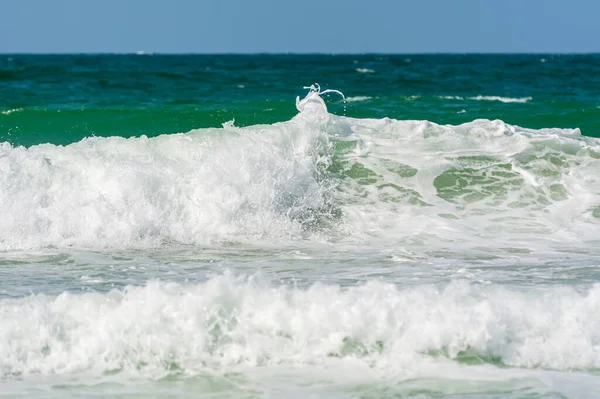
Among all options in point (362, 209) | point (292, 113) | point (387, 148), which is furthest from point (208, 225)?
point (292, 113)

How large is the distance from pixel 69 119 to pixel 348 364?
1184 centimetres

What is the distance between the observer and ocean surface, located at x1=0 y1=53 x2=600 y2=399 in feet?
16.0

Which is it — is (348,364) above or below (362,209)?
below

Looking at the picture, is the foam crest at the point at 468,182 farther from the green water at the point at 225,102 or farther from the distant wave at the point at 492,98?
the distant wave at the point at 492,98

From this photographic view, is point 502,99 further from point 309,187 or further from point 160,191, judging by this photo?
point 160,191

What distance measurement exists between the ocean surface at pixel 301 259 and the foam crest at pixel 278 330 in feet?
0.04

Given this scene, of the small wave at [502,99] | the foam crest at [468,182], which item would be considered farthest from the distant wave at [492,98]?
the foam crest at [468,182]

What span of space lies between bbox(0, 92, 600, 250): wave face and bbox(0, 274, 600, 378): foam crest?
243 cm

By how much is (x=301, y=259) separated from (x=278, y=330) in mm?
2027

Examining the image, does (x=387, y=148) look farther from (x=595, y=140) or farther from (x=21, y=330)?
(x=21, y=330)

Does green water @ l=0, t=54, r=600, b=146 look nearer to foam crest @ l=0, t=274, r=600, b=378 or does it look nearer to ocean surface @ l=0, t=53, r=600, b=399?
ocean surface @ l=0, t=53, r=600, b=399

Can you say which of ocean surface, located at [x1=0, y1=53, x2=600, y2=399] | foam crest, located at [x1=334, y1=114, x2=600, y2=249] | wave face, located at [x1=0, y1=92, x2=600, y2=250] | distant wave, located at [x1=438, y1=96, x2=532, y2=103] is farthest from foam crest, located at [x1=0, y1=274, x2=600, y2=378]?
distant wave, located at [x1=438, y1=96, x2=532, y2=103]

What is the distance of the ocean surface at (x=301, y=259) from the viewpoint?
4.88 meters

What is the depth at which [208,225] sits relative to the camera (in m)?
8.29
